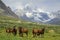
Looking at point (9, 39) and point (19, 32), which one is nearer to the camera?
point (9, 39)

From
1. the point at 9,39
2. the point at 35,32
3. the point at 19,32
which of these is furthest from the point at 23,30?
the point at 9,39

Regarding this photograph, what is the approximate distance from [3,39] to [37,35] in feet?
125

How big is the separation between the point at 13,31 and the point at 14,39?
1257 inches

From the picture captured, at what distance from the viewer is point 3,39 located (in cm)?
1570

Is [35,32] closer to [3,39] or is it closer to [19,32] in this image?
[19,32]

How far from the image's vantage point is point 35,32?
5306 centimetres

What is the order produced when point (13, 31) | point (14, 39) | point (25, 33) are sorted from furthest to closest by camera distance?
point (25, 33)
point (13, 31)
point (14, 39)

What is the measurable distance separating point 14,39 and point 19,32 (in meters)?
33.1

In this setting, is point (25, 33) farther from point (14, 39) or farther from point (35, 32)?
point (14, 39)

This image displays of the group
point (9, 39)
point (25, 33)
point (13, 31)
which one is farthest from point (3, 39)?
point (25, 33)

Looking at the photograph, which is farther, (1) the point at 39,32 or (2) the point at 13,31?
(1) the point at 39,32

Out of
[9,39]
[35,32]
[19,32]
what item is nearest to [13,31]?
[19,32]

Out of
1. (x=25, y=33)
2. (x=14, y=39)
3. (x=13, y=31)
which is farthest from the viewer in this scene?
(x=25, y=33)

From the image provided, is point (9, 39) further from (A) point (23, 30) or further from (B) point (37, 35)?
(B) point (37, 35)
